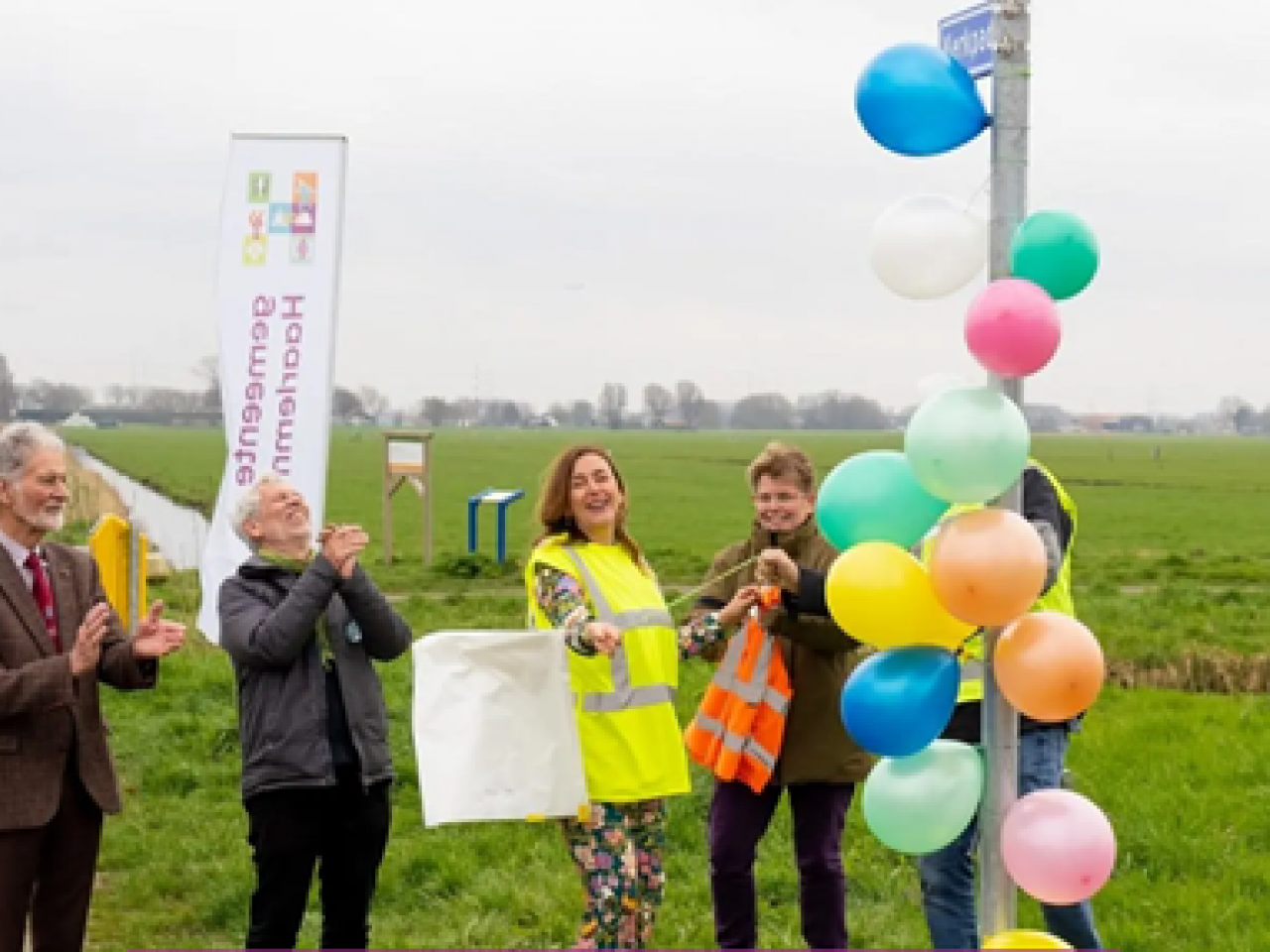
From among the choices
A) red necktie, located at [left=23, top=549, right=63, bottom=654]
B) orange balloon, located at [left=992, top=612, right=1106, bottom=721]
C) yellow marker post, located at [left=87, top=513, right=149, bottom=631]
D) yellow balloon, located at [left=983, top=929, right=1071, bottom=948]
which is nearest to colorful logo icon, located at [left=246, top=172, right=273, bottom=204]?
yellow marker post, located at [left=87, top=513, right=149, bottom=631]

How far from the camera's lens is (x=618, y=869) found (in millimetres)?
4090

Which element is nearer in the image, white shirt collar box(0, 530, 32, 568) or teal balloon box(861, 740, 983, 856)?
teal balloon box(861, 740, 983, 856)

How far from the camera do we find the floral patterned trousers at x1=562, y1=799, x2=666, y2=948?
408cm

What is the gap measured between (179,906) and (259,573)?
224 cm

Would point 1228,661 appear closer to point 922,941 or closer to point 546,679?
point 922,941

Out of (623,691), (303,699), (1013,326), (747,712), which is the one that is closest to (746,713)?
(747,712)

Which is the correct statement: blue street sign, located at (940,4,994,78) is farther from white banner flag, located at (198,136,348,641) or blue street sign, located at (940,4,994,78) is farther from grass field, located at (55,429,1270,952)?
white banner flag, located at (198,136,348,641)

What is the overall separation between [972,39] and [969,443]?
0.86 metres

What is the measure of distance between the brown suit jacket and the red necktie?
0.7 inches

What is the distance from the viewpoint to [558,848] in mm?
6145

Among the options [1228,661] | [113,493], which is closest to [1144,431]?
[113,493]

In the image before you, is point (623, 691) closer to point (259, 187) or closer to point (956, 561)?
point (956, 561)

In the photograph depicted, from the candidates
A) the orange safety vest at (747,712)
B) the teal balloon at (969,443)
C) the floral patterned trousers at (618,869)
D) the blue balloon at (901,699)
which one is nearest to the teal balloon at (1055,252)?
the teal balloon at (969,443)

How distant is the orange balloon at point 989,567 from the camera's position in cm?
282
